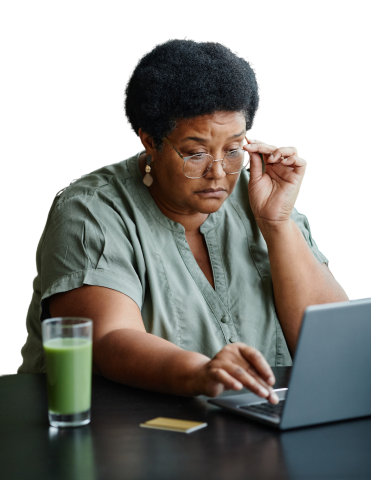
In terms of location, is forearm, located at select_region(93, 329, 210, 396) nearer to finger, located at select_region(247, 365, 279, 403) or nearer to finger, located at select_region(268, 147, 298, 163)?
finger, located at select_region(247, 365, 279, 403)

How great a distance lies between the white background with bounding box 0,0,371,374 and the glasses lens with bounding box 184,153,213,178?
1.52m

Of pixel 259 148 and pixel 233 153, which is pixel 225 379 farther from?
pixel 259 148

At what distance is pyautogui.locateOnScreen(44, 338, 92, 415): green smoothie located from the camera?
98 cm

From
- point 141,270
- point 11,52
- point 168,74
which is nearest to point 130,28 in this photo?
point 11,52

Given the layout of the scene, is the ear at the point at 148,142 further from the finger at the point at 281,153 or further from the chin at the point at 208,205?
the finger at the point at 281,153

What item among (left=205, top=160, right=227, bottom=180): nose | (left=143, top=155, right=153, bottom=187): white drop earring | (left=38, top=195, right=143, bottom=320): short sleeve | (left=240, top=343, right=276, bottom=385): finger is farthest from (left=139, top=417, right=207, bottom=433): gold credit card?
(left=143, top=155, right=153, bottom=187): white drop earring

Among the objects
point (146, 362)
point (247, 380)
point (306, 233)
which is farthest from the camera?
point (306, 233)

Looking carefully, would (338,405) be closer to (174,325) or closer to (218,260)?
(174,325)

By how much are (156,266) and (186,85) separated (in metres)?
0.47

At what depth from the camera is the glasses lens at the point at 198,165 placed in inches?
63.3

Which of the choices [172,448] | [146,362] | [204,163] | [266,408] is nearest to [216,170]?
[204,163]

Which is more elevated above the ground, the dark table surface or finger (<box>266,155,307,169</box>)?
finger (<box>266,155,307,169</box>)

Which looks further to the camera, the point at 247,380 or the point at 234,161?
the point at 234,161

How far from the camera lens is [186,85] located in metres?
1.58
